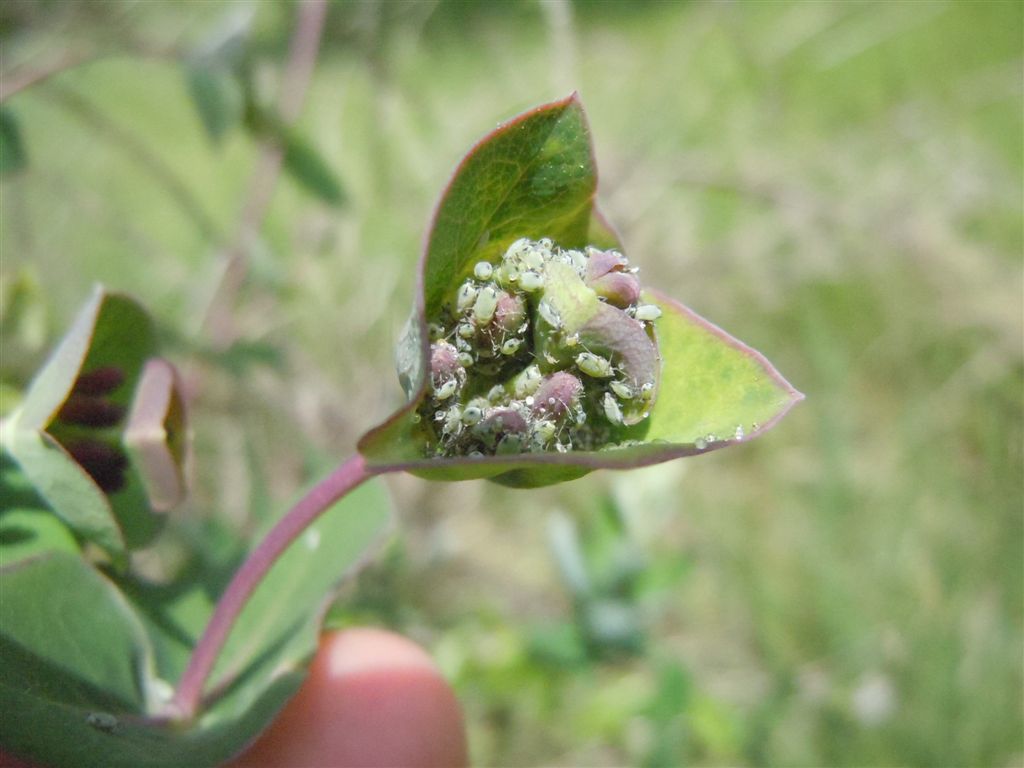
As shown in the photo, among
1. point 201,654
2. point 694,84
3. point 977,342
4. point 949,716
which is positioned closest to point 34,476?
point 201,654

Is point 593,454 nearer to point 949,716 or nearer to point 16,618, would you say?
point 16,618

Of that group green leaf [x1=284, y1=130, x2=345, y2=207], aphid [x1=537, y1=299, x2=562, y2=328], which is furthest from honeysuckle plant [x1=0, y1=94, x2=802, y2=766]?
green leaf [x1=284, y1=130, x2=345, y2=207]

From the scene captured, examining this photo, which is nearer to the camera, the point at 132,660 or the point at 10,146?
the point at 132,660

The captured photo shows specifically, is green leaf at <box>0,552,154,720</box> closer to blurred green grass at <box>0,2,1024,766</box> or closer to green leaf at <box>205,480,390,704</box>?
green leaf at <box>205,480,390,704</box>

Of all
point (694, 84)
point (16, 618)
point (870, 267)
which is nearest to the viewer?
point (16, 618)

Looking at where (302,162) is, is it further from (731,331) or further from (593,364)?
(731,331)

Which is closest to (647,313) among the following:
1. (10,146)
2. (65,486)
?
(65,486)
